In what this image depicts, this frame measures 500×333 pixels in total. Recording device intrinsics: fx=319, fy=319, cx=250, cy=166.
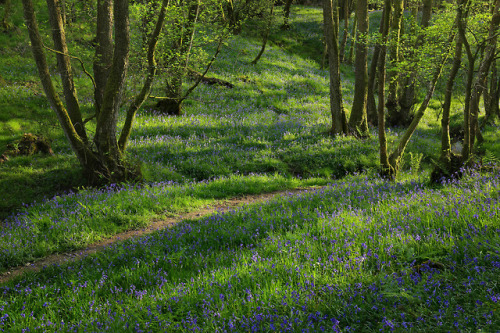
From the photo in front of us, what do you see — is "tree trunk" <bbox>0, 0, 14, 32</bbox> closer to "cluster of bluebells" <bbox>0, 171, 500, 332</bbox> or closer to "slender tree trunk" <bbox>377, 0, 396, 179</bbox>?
"cluster of bluebells" <bbox>0, 171, 500, 332</bbox>

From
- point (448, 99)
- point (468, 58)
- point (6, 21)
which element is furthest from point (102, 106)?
point (6, 21)

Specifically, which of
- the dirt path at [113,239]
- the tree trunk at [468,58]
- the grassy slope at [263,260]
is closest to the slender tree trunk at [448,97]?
the tree trunk at [468,58]

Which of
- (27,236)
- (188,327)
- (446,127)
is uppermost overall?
(446,127)

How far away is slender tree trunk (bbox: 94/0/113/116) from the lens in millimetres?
9875

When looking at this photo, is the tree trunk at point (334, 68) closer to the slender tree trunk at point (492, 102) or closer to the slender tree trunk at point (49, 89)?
the slender tree trunk at point (492, 102)

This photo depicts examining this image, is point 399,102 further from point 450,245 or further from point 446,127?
point 450,245

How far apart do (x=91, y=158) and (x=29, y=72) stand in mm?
12109

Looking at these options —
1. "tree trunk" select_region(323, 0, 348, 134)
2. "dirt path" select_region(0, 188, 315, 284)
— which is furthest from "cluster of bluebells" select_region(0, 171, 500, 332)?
"tree trunk" select_region(323, 0, 348, 134)

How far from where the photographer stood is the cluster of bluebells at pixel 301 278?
3.32 metres

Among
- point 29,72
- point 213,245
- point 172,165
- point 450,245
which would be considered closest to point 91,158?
point 172,165

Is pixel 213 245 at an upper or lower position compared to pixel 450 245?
lower

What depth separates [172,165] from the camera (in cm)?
1170

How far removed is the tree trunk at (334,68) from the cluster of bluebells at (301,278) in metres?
8.49

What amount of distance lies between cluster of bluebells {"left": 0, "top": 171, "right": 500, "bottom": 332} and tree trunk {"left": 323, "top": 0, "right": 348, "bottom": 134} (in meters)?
8.49
